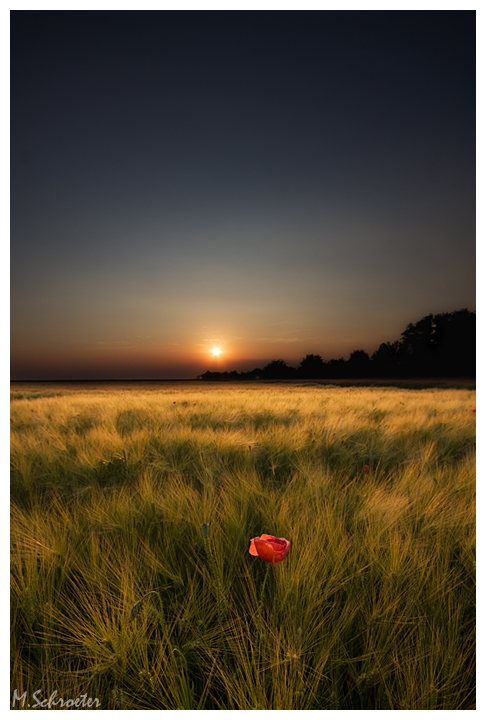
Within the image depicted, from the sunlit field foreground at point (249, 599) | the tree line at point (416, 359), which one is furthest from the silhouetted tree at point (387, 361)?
the sunlit field foreground at point (249, 599)

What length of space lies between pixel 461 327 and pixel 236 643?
137ft

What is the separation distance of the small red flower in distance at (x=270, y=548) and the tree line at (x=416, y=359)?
1290 inches

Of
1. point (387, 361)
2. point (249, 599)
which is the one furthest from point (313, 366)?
point (249, 599)

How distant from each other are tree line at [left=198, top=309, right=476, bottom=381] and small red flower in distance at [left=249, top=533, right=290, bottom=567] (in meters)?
32.8

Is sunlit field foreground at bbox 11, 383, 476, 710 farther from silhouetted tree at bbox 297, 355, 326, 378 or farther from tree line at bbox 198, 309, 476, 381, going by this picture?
silhouetted tree at bbox 297, 355, 326, 378

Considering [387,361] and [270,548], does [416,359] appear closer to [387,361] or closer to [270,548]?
[387,361]

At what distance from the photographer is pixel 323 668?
848 millimetres

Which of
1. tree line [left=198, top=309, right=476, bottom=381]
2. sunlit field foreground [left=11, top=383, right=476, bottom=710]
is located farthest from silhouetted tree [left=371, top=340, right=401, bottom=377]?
sunlit field foreground [left=11, top=383, right=476, bottom=710]

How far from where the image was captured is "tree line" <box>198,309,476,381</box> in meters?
35.2
